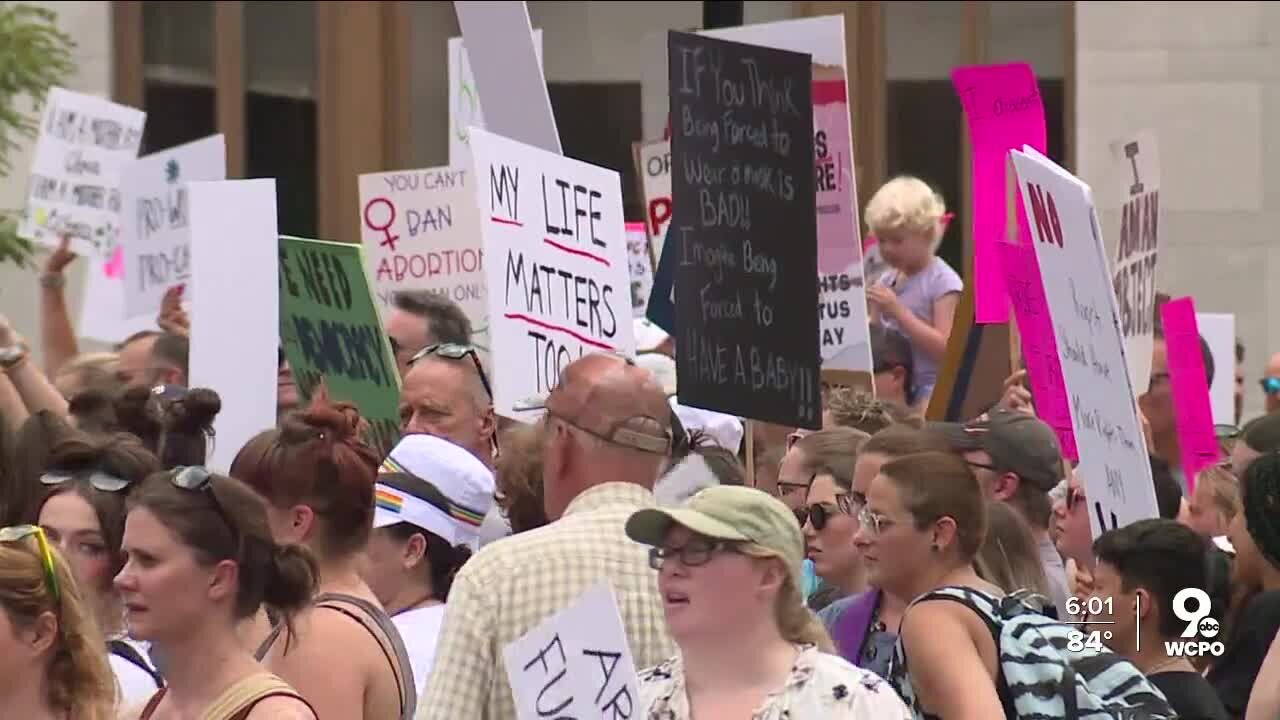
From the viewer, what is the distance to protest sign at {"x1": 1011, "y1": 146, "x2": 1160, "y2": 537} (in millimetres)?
5992

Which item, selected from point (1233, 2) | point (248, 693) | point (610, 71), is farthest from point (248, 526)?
point (610, 71)

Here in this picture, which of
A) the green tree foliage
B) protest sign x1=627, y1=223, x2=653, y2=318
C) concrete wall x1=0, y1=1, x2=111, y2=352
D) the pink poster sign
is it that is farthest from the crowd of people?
concrete wall x1=0, y1=1, x2=111, y2=352

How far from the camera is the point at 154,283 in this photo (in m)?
11.5

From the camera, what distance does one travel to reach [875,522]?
208 inches

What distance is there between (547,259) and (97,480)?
6.00 feet

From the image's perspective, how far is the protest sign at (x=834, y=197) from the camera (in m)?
8.42

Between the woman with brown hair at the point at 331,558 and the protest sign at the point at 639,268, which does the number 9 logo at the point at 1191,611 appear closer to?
the woman with brown hair at the point at 331,558

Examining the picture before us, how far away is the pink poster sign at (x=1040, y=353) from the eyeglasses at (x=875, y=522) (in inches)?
60.7

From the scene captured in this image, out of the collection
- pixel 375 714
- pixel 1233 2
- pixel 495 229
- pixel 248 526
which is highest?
pixel 1233 2

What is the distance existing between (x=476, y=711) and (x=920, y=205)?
5.95 metres

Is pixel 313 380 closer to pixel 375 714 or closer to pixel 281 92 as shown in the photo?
pixel 375 714

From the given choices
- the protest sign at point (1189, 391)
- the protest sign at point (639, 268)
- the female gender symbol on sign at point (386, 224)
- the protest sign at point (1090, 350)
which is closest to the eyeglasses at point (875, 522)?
the protest sign at point (1090, 350)

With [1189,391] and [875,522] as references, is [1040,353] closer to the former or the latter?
[1189,391]

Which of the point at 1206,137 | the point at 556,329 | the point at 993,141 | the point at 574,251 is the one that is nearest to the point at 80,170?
the point at 993,141
